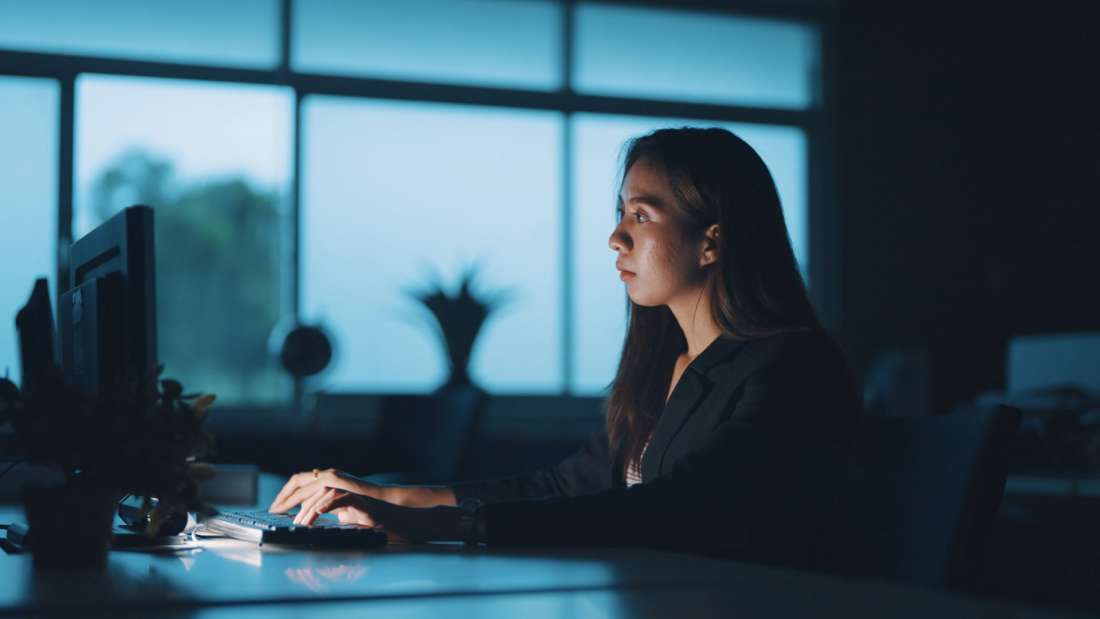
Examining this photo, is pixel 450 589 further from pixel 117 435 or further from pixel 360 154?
pixel 360 154

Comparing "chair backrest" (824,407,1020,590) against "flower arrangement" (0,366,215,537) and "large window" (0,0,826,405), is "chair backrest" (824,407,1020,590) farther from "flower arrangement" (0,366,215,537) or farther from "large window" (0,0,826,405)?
"large window" (0,0,826,405)

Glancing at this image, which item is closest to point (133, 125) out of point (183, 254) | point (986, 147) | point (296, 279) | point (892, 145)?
point (183, 254)

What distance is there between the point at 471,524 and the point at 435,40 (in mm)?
4658

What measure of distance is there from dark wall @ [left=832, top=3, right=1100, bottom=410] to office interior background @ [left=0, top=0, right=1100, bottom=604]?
0.01 meters

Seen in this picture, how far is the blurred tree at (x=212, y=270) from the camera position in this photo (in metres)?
5.32

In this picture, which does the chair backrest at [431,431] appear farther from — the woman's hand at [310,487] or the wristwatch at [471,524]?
the wristwatch at [471,524]

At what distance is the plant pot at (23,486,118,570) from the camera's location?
51.3 inches

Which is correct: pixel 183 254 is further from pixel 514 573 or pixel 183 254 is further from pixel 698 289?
pixel 514 573

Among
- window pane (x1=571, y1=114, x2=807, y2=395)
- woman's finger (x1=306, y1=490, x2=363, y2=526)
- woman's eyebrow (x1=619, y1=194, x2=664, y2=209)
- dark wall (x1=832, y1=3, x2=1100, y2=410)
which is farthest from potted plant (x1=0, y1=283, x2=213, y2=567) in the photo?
dark wall (x1=832, y1=3, x2=1100, y2=410)

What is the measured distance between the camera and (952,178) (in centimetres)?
633

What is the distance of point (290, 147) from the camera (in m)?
5.63

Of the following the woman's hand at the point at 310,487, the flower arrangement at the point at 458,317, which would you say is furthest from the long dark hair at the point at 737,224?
the flower arrangement at the point at 458,317

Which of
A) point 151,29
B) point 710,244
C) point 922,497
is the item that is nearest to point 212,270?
point 151,29

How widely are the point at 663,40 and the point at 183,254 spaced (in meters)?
2.67
